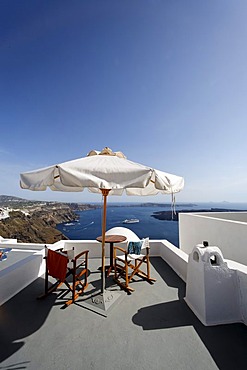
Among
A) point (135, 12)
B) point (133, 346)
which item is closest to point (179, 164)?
point (135, 12)

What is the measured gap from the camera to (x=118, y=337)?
6.30 ft

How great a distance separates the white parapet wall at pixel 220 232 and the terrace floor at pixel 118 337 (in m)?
2.99

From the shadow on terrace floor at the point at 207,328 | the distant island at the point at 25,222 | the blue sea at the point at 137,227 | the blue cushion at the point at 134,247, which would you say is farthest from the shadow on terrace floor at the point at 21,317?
Answer: the distant island at the point at 25,222

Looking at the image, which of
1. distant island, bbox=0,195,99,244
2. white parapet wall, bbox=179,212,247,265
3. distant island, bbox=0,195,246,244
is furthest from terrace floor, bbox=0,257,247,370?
distant island, bbox=0,195,99,244

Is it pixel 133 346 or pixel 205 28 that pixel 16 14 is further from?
pixel 133 346

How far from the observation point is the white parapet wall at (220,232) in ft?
14.8

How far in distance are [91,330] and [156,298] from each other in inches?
48.6

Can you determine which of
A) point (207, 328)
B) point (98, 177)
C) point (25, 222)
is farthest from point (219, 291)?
point (25, 222)

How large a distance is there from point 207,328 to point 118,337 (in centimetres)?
119

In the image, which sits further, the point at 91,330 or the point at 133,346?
the point at 91,330

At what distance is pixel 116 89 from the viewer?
22.9 ft

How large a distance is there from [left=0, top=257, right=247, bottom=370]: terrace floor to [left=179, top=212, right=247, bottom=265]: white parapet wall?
2.99 meters

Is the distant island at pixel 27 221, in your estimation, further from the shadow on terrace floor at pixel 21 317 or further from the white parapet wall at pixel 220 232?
the shadow on terrace floor at pixel 21 317

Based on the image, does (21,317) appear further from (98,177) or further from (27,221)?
(27,221)
